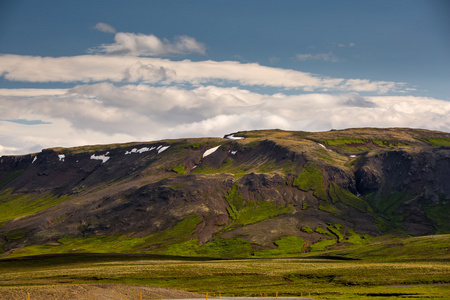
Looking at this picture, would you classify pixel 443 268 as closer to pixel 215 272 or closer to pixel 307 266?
pixel 307 266

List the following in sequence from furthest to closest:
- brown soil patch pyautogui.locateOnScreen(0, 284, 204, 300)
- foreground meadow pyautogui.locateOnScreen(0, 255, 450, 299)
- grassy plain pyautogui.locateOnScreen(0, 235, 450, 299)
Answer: grassy plain pyautogui.locateOnScreen(0, 235, 450, 299) → foreground meadow pyautogui.locateOnScreen(0, 255, 450, 299) → brown soil patch pyautogui.locateOnScreen(0, 284, 204, 300)

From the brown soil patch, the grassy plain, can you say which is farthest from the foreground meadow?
the brown soil patch

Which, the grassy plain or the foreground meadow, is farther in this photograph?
the grassy plain

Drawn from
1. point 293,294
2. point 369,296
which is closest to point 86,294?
point 293,294

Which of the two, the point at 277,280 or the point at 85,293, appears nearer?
the point at 85,293

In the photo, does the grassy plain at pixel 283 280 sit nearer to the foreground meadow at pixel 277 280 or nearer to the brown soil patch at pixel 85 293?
the foreground meadow at pixel 277 280

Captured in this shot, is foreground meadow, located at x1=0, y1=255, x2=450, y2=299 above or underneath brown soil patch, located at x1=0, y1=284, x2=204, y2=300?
underneath

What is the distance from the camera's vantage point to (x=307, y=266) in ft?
416

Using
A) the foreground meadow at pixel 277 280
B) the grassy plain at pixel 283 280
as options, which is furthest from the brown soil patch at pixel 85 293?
the grassy plain at pixel 283 280

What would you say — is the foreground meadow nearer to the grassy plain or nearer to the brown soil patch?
the grassy plain

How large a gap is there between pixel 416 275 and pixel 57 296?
7118 cm

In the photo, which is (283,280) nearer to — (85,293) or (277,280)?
(277,280)

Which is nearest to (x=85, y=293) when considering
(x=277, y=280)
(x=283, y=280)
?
(x=277, y=280)

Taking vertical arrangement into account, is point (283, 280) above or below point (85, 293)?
below
